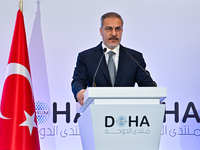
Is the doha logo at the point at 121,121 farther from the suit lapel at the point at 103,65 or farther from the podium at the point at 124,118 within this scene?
the suit lapel at the point at 103,65

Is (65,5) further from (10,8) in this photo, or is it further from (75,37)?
(10,8)

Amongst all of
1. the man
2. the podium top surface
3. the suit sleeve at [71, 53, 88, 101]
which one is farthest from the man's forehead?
the podium top surface

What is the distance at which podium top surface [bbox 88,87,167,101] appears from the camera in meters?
1.92

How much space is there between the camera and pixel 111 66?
9.71ft

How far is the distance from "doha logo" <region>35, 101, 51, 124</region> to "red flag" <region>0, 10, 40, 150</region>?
13.0 inches

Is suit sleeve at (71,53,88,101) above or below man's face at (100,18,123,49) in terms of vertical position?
below

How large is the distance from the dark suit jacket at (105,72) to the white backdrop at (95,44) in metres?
0.74

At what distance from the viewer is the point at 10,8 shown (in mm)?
3854

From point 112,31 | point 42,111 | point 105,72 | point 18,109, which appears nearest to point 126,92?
point 105,72

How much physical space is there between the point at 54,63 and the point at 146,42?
112 cm

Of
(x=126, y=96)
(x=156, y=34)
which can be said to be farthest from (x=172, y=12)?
(x=126, y=96)

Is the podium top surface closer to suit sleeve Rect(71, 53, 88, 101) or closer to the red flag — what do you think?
suit sleeve Rect(71, 53, 88, 101)

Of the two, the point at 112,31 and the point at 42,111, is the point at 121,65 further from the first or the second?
the point at 42,111

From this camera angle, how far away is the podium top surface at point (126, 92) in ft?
6.30
